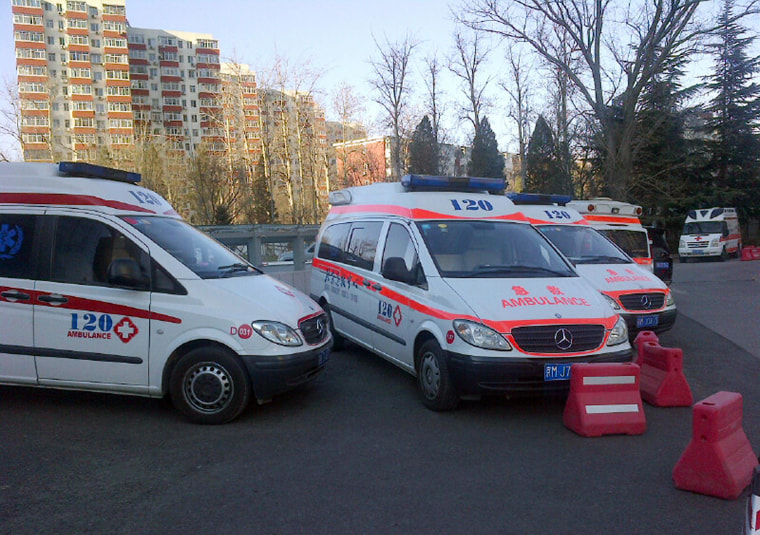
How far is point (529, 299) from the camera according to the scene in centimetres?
556

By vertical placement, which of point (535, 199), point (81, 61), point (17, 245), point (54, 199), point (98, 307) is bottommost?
point (98, 307)

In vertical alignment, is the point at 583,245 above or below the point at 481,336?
above

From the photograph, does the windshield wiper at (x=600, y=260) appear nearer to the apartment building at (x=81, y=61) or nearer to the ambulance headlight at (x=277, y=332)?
the ambulance headlight at (x=277, y=332)

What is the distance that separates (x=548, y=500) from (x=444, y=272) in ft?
8.70

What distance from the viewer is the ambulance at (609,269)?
8227mm

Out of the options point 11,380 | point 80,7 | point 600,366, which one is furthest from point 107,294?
point 80,7

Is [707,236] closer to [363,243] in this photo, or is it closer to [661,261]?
[661,261]

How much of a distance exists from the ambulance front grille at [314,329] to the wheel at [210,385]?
681mm

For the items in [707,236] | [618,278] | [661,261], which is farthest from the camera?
[707,236]

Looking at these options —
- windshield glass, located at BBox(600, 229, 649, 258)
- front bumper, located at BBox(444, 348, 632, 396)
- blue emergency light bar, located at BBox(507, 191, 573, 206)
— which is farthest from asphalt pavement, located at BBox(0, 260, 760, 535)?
windshield glass, located at BBox(600, 229, 649, 258)

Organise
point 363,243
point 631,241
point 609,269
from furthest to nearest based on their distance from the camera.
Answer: point 631,241
point 609,269
point 363,243

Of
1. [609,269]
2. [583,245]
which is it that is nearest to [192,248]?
A: [609,269]

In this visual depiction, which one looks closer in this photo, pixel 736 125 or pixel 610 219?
Result: pixel 610 219

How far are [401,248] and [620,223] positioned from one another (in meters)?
7.12
